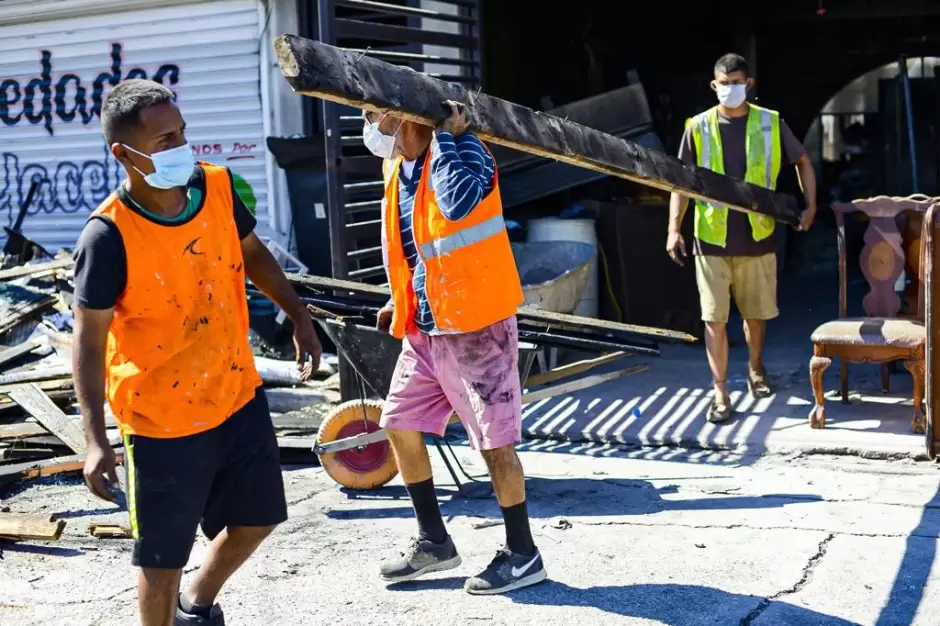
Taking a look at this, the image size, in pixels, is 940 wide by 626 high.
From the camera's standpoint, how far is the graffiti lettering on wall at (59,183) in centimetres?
1147

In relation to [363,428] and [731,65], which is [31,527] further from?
[731,65]

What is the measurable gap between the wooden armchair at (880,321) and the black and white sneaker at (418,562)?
2821mm

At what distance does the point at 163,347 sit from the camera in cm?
346

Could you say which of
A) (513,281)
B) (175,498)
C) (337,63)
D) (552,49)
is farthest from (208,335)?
(552,49)

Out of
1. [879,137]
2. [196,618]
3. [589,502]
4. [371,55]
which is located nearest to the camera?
[196,618]

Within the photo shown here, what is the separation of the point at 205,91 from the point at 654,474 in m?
6.24

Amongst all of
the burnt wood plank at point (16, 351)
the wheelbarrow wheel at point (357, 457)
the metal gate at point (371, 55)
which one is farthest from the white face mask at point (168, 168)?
the burnt wood plank at point (16, 351)

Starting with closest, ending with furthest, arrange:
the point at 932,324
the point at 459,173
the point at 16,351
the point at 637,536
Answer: the point at 459,173
the point at 637,536
the point at 932,324
the point at 16,351

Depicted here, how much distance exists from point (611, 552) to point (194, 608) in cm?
181

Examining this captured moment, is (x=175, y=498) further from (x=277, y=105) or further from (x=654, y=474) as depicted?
(x=277, y=105)

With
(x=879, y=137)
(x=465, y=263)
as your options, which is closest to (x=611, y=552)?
(x=465, y=263)

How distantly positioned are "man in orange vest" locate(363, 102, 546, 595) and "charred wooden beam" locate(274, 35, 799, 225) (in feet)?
0.46

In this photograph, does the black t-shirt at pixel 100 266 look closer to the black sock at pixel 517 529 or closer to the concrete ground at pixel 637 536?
the concrete ground at pixel 637 536

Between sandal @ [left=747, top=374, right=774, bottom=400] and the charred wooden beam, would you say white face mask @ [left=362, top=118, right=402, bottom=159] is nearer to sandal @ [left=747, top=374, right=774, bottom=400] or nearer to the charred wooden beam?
the charred wooden beam
